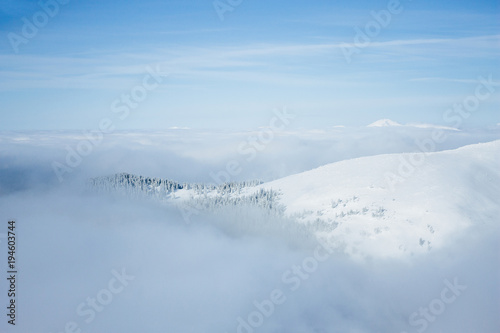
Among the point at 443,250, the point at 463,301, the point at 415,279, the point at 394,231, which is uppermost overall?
the point at 394,231

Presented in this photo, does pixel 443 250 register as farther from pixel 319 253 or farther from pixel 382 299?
pixel 319 253

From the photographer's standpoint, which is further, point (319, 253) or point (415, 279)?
point (319, 253)

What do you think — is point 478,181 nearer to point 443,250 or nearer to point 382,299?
point 443,250

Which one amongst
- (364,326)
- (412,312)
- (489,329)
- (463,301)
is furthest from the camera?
(364,326)

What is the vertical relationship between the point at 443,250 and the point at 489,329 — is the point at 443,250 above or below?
above

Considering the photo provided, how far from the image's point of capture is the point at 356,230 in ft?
604

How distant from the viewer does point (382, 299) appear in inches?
7564

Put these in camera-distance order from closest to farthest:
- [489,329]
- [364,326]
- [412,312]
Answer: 1. [489,329]
2. [412,312]
3. [364,326]

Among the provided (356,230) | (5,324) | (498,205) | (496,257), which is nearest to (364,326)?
(356,230)

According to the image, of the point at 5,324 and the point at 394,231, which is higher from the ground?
the point at 394,231

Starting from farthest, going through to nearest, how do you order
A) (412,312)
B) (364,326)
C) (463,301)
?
(364,326), (412,312), (463,301)

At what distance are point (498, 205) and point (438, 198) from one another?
101 feet

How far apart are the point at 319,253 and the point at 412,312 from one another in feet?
189

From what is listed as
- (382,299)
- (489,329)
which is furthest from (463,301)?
(382,299)
